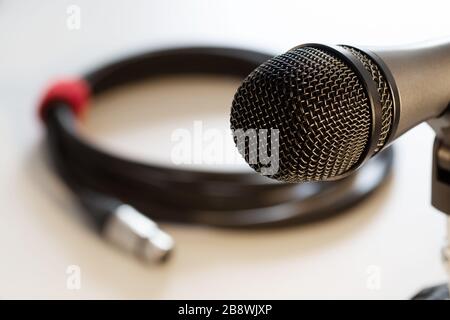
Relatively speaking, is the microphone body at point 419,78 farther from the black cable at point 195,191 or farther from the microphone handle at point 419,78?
the black cable at point 195,191

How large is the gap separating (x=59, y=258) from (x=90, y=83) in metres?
0.34

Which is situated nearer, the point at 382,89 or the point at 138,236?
the point at 382,89

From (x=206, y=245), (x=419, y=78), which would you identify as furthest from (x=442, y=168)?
(x=206, y=245)

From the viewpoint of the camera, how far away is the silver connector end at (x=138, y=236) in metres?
0.72

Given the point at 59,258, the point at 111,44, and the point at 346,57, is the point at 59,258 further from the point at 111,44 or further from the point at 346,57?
the point at 111,44

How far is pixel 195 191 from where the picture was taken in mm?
787

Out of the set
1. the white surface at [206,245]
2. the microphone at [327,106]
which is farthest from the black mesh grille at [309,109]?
the white surface at [206,245]

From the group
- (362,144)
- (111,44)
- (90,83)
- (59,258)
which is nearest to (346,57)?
(362,144)

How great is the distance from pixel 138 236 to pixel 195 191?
0.30ft

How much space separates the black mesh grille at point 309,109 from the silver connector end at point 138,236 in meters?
0.30

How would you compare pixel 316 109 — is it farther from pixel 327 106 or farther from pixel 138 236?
pixel 138 236

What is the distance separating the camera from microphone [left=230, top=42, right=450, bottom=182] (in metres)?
0.42

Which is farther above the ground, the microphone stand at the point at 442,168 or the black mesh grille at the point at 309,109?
the black mesh grille at the point at 309,109
